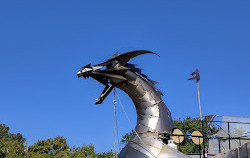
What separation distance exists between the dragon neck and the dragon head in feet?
0.99

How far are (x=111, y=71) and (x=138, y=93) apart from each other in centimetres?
147

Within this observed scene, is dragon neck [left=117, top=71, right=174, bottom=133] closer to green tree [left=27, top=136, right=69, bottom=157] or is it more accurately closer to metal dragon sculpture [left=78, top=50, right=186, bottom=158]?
metal dragon sculpture [left=78, top=50, right=186, bottom=158]

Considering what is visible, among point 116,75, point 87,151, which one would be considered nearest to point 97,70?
point 116,75

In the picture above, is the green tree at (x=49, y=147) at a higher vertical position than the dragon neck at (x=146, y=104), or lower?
higher

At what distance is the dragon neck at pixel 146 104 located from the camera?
13.6 metres

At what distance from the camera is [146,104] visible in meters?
13.8

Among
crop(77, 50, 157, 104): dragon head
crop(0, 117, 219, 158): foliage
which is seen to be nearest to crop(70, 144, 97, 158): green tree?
crop(0, 117, 219, 158): foliage

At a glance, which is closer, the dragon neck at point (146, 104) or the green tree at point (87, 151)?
the dragon neck at point (146, 104)

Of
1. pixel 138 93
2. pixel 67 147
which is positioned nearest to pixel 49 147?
pixel 67 147

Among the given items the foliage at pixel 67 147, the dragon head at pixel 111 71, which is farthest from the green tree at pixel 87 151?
the dragon head at pixel 111 71

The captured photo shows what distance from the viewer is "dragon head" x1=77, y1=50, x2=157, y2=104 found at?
13617mm

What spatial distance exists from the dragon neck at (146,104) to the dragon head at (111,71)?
30cm

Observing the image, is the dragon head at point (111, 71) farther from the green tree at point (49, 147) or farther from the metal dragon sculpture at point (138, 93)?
the green tree at point (49, 147)

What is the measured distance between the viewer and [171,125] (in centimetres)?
1410
